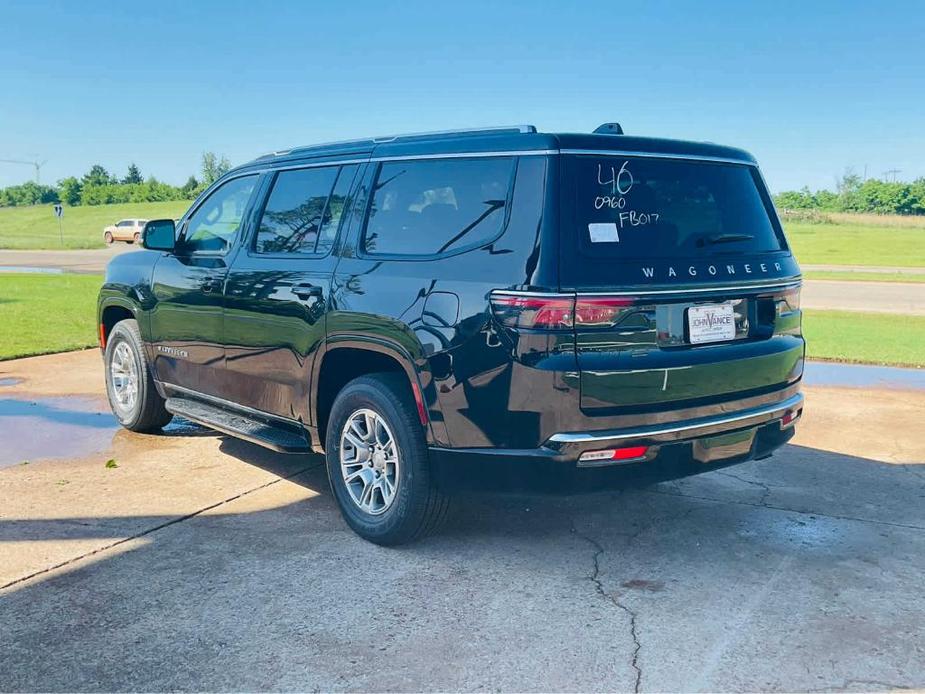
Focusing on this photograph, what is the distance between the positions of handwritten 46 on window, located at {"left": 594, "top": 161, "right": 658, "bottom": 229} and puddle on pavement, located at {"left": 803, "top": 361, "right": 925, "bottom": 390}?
18.0 feet

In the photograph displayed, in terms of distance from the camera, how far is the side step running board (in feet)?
16.5

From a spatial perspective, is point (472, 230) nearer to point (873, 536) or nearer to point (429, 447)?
point (429, 447)

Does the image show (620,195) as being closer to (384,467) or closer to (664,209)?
(664,209)

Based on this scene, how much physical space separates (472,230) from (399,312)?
1.73 ft

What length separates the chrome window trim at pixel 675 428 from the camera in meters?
3.75

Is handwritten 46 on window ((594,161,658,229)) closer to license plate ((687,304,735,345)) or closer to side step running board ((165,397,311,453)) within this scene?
license plate ((687,304,735,345))

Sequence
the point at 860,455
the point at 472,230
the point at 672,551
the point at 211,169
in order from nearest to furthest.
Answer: the point at 472,230 → the point at 672,551 → the point at 860,455 → the point at 211,169

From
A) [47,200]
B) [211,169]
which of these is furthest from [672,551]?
[47,200]

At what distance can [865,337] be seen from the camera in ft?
39.7

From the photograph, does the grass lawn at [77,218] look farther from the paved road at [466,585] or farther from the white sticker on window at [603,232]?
the white sticker on window at [603,232]

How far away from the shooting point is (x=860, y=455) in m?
6.30

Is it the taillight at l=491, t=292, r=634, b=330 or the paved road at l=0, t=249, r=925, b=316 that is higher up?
the taillight at l=491, t=292, r=634, b=330

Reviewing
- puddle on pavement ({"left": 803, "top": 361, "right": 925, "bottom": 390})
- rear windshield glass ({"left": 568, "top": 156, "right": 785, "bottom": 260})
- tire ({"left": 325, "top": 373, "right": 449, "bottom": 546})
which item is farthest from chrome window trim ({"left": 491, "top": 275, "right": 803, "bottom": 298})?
puddle on pavement ({"left": 803, "top": 361, "right": 925, "bottom": 390})

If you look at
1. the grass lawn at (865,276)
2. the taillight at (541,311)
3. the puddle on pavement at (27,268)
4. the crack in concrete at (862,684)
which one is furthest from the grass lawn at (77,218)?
the crack in concrete at (862,684)
